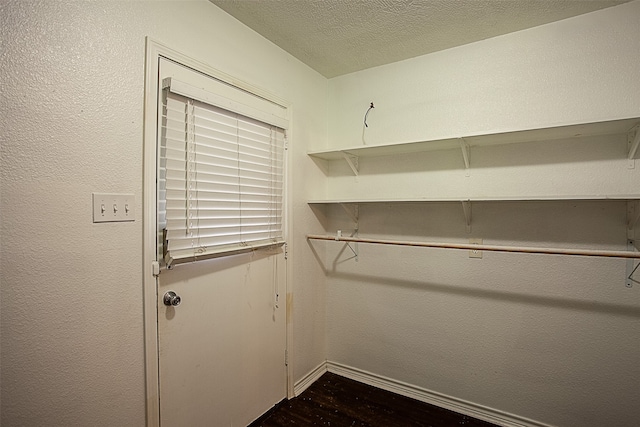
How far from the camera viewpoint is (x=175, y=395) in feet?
4.86

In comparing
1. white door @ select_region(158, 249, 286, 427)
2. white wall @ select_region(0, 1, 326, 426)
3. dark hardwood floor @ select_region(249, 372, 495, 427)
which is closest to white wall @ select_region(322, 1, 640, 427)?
dark hardwood floor @ select_region(249, 372, 495, 427)

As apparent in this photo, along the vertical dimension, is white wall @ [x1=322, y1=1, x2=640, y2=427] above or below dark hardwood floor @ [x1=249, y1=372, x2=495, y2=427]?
above

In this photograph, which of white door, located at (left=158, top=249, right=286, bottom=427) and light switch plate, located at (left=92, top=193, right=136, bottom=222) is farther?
white door, located at (left=158, top=249, right=286, bottom=427)

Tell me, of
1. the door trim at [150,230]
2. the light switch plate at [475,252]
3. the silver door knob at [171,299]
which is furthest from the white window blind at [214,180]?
the light switch plate at [475,252]

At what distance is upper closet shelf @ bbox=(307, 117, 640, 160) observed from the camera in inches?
60.4

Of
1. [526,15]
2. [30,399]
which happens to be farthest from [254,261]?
[526,15]

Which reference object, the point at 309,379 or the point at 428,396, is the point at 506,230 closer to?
the point at 428,396

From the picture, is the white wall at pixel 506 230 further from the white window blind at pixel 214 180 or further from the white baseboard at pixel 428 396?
the white window blind at pixel 214 180

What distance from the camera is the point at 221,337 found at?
67.3 inches

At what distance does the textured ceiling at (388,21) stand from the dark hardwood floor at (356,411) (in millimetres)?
2431

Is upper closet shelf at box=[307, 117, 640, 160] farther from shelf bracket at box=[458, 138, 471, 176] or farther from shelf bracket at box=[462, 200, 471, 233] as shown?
shelf bracket at box=[462, 200, 471, 233]

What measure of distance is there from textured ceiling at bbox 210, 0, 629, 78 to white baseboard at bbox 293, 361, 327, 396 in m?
Result: 2.39

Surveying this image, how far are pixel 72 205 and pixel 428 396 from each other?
93.2 inches

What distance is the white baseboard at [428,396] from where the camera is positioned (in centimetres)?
192
